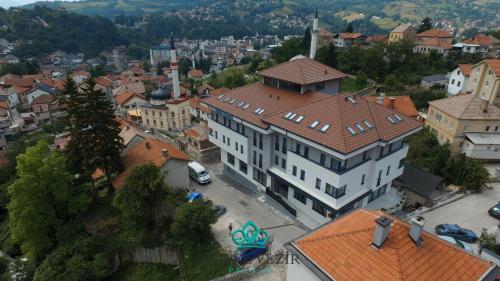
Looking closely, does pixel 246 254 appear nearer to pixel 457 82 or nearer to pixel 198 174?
pixel 198 174

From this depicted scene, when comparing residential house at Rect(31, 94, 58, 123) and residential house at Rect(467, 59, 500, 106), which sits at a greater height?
residential house at Rect(467, 59, 500, 106)

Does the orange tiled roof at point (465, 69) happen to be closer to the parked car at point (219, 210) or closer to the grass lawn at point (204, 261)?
the parked car at point (219, 210)

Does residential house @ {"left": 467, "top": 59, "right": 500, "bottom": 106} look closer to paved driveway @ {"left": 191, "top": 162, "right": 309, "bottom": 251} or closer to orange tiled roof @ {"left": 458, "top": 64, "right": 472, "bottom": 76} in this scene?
orange tiled roof @ {"left": 458, "top": 64, "right": 472, "bottom": 76}

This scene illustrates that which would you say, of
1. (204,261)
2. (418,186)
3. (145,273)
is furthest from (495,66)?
(145,273)

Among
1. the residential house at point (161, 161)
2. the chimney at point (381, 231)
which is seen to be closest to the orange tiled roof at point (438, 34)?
the residential house at point (161, 161)

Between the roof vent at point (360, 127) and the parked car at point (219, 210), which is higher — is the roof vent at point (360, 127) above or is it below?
above

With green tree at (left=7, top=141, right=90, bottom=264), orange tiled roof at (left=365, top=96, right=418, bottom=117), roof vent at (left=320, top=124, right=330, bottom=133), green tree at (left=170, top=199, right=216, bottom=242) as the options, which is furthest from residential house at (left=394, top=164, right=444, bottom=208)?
green tree at (left=7, top=141, right=90, bottom=264)
